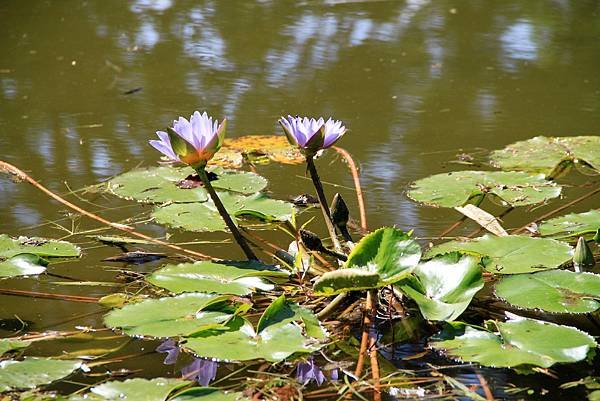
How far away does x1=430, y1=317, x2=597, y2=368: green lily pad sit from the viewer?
4.10 feet

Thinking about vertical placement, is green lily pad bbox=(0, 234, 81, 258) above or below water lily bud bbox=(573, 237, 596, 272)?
below

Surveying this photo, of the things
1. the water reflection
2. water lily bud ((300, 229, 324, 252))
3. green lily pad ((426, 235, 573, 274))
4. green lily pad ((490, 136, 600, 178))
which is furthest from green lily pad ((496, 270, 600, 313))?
green lily pad ((490, 136, 600, 178))

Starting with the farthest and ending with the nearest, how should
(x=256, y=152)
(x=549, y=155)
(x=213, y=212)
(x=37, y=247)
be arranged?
(x=256, y=152) → (x=549, y=155) → (x=213, y=212) → (x=37, y=247)

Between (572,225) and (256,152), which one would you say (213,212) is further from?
(572,225)

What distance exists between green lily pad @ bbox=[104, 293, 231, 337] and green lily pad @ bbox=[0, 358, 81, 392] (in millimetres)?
112

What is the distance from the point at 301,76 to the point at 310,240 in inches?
60.5

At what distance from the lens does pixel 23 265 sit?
1590mm

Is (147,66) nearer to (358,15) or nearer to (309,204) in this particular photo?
(358,15)

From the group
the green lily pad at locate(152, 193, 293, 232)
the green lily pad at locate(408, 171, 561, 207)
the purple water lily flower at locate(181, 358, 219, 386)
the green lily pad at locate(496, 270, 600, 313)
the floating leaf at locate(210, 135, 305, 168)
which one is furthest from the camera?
the floating leaf at locate(210, 135, 305, 168)

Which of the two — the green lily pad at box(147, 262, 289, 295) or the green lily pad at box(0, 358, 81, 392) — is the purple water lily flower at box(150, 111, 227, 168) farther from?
the green lily pad at box(0, 358, 81, 392)

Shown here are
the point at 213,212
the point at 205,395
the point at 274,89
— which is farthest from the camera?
the point at 274,89

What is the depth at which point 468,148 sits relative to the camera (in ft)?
7.65

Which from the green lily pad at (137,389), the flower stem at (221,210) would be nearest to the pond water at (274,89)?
the green lily pad at (137,389)

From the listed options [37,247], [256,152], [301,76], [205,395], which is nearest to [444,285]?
[205,395]
